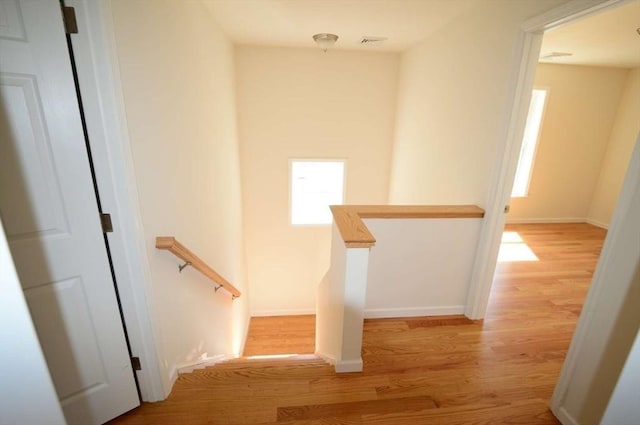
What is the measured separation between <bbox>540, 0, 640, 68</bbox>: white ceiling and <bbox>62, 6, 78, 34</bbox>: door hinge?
9.14ft

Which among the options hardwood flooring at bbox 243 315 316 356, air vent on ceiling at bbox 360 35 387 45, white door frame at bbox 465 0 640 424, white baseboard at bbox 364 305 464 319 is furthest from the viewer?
hardwood flooring at bbox 243 315 316 356

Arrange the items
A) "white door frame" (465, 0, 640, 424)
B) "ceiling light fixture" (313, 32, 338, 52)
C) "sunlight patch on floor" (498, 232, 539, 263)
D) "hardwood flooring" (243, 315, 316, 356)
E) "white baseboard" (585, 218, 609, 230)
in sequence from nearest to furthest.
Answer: "white door frame" (465, 0, 640, 424) → "ceiling light fixture" (313, 32, 338, 52) → "sunlight patch on floor" (498, 232, 539, 263) → "hardwood flooring" (243, 315, 316, 356) → "white baseboard" (585, 218, 609, 230)

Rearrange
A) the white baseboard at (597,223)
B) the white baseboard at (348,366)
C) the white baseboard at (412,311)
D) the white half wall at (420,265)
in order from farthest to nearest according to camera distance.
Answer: the white baseboard at (597,223) < the white baseboard at (412,311) < the white half wall at (420,265) < the white baseboard at (348,366)

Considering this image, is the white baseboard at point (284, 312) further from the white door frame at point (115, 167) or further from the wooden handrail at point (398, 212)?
the white door frame at point (115, 167)

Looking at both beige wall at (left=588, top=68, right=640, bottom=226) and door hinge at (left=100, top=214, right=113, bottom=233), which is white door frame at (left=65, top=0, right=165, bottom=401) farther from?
beige wall at (left=588, top=68, right=640, bottom=226)

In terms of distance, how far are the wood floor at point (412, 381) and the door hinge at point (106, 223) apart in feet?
3.18

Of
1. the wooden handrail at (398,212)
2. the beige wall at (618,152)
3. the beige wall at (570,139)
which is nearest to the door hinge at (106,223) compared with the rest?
the wooden handrail at (398,212)

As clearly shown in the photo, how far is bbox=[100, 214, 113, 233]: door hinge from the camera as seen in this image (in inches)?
45.7

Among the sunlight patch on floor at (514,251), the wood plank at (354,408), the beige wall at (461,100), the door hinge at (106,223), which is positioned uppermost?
the beige wall at (461,100)

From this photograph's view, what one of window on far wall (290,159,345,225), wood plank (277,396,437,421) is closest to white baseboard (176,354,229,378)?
wood plank (277,396,437,421)

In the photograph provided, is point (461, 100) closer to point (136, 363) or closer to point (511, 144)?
point (511, 144)

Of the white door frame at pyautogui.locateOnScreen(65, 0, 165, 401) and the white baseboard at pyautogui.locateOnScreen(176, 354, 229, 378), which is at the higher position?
the white door frame at pyautogui.locateOnScreen(65, 0, 165, 401)

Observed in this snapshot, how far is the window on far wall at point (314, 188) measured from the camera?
420cm

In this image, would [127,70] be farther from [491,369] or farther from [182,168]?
[491,369]
